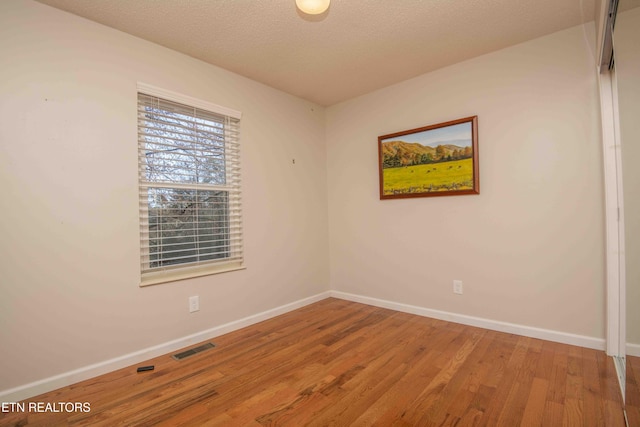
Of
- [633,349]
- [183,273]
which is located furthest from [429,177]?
[183,273]

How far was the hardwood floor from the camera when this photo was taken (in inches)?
64.2

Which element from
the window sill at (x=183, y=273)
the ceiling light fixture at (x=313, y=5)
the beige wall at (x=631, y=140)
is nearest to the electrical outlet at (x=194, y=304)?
the window sill at (x=183, y=273)

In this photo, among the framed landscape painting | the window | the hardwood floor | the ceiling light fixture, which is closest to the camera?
the hardwood floor

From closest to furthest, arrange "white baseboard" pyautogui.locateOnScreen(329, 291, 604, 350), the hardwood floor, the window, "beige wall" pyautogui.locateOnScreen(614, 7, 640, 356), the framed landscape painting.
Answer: "beige wall" pyautogui.locateOnScreen(614, 7, 640, 356)
the hardwood floor
"white baseboard" pyautogui.locateOnScreen(329, 291, 604, 350)
the window
the framed landscape painting

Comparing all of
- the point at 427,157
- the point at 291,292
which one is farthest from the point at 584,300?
the point at 291,292

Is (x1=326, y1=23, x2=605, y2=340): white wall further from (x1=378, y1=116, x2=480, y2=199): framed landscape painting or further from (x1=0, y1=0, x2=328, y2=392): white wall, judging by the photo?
(x1=0, y1=0, x2=328, y2=392): white wall

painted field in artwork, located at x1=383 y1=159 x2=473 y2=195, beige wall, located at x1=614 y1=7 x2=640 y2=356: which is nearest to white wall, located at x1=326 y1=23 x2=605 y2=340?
painted field in artwork, located at x1=383 y1=159 x2=473 y2=195

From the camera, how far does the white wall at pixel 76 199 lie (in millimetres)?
1878

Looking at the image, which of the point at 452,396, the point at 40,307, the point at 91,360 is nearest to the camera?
the point at 452,396

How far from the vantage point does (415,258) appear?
323 cm

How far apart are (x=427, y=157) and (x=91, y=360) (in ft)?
10.7

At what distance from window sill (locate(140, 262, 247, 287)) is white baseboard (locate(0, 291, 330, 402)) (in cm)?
50

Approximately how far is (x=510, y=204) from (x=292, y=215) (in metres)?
2.17

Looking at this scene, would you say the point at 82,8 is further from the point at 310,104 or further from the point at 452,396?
the point at 452,396
